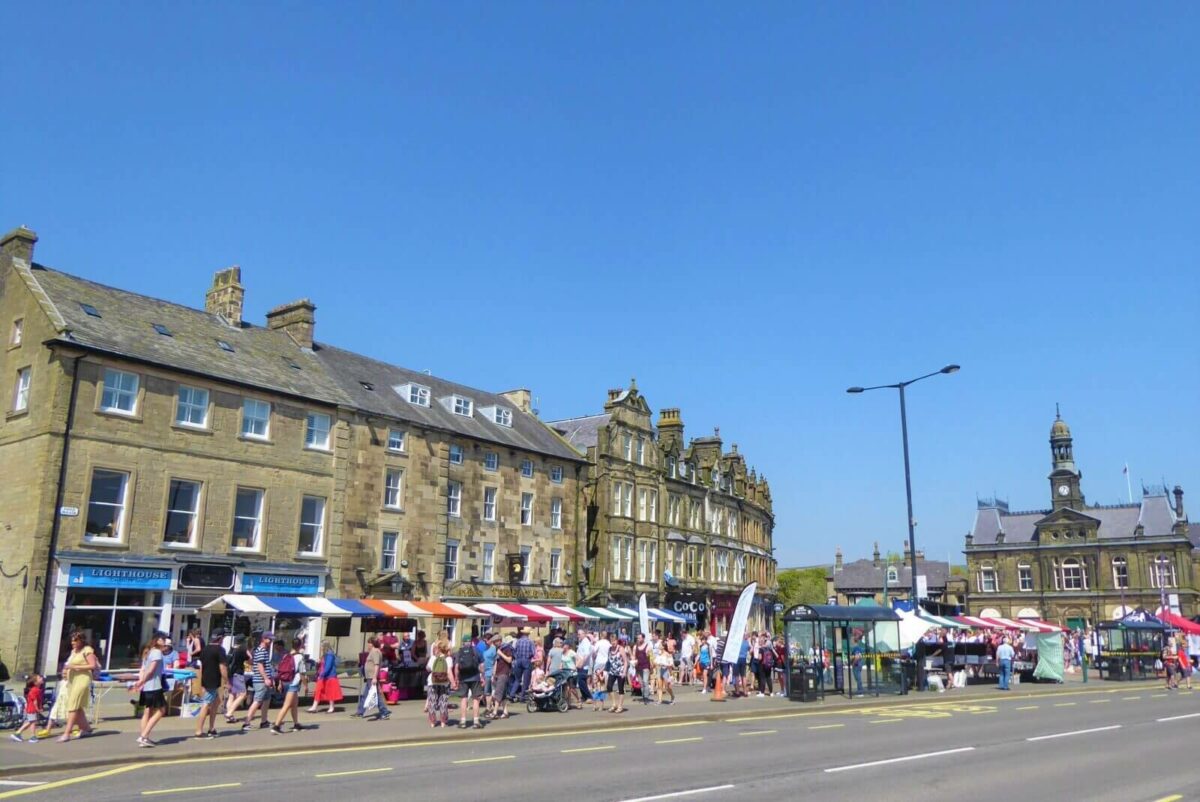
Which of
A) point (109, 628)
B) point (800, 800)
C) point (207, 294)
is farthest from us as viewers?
point (207, 294)

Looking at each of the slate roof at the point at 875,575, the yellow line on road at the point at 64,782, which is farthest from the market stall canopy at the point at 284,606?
the slate roof at the point at 875,575

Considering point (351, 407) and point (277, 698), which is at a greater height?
point (351, 407)

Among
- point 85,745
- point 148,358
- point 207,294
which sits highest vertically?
point 207,294

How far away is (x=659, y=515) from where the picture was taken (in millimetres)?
52906

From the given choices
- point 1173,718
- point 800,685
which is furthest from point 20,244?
point 1173,718

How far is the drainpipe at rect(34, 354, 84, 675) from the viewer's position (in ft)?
86.4

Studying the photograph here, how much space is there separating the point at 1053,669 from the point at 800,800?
99.0 feet

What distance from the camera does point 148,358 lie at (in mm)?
29812

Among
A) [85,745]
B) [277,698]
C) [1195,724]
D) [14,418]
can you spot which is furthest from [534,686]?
[14,418]

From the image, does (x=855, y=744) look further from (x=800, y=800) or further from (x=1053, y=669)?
(x=1053, y=669)

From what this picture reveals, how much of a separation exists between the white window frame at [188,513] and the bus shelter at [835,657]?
61.1 ft

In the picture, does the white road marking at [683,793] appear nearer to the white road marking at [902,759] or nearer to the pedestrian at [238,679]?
the white road marking at [902,759]

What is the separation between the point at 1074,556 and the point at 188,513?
8171 centimetres

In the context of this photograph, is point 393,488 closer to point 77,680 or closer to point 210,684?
point 210,684
